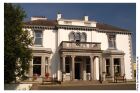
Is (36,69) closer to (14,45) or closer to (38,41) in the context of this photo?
(38,41)

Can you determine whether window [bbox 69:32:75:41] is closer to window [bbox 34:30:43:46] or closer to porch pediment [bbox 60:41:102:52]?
porch pediment [bbox 60:41:102:52]

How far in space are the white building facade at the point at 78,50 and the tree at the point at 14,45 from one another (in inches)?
223

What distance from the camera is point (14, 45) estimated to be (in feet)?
60.4

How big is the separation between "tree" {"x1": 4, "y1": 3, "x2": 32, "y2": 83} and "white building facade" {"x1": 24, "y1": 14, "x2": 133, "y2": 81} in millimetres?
5659

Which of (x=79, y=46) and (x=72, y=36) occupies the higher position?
(x=72, y=36)

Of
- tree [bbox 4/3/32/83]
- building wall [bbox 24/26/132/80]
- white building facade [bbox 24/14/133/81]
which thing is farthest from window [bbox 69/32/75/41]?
tree [bbox 4/3/32/83]

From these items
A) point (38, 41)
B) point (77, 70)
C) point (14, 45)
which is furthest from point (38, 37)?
point (14, 45)

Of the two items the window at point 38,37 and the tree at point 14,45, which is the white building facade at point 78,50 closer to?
the window at point 38,37

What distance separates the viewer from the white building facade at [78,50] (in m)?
25.8

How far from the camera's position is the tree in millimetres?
18188

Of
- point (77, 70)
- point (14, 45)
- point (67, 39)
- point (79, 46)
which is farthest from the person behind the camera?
point (77, 70)

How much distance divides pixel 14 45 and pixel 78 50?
8449 millimetres

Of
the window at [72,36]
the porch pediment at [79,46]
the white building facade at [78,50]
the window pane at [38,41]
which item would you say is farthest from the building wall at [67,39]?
the porch pediment at [79,46]

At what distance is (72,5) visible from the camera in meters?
18.8
